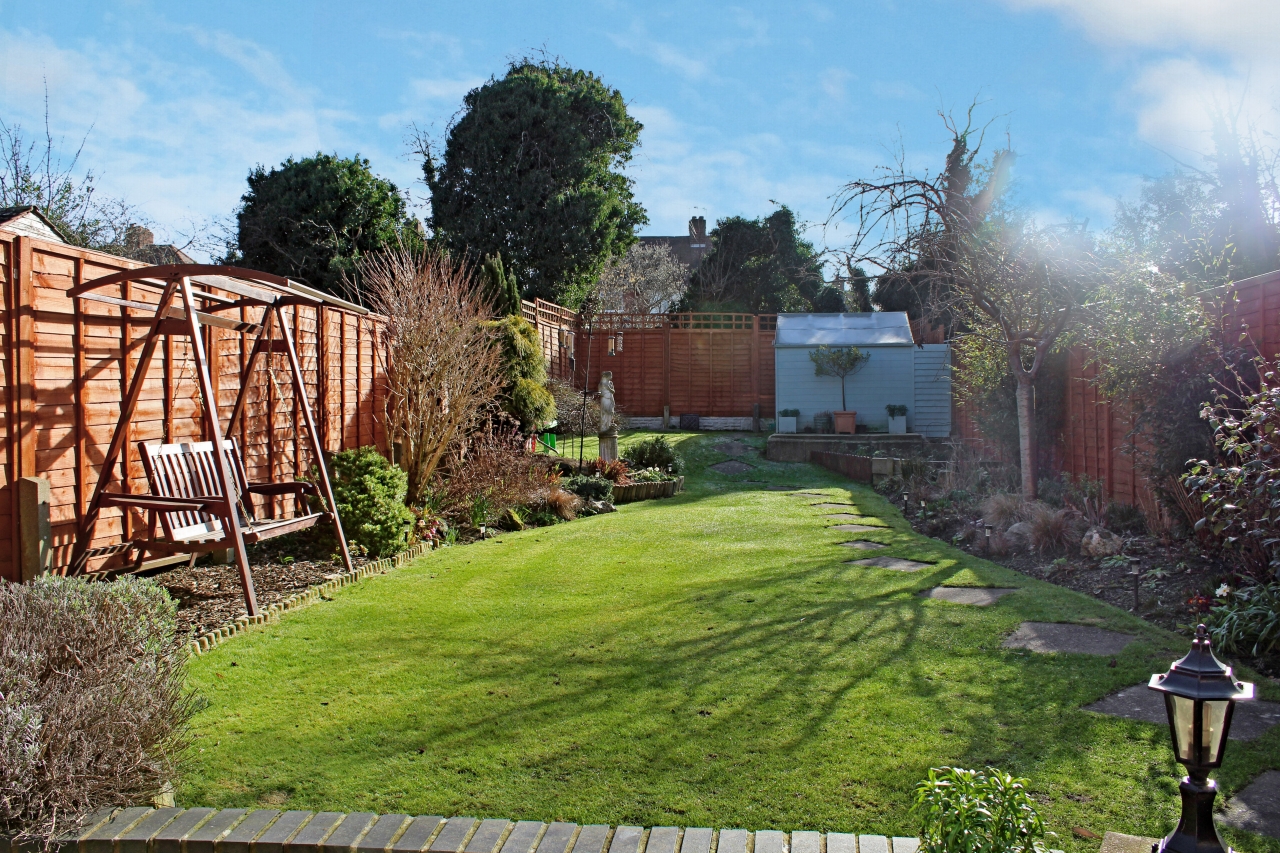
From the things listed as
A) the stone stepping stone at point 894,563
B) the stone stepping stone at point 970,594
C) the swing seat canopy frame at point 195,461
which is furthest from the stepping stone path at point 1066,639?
the swing seat canopy frame at point 195,461

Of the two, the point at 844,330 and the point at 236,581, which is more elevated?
the point at 844,330

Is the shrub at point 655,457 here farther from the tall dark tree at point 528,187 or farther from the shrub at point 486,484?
the tall dark tree at point 528,187

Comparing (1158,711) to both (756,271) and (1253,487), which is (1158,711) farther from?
(756,271)

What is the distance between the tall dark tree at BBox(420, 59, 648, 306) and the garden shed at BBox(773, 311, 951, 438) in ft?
27.4

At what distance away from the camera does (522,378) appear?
13266 mm

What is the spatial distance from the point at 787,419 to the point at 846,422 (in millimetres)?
1397

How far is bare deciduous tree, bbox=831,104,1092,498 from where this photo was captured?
8617 mm

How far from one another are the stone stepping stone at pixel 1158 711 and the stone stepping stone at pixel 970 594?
162 cm

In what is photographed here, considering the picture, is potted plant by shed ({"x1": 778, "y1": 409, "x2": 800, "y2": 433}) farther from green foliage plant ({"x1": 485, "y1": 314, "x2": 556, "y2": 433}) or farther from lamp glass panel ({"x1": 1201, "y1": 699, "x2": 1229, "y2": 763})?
lamp glass panel ({"x1": 1201, "y1": 699, "x2": 1229, "y2": 763})

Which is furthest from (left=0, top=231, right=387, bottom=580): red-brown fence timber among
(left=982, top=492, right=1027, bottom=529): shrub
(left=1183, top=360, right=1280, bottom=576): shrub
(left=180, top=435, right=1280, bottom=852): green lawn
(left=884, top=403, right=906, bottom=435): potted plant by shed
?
(left=884, top=403, right=906, bottom=435): potted plant by shed

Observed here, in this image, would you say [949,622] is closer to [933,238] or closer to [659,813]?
[659,813]

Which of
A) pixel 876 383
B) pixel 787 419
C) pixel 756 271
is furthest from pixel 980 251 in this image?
pixel 756 271

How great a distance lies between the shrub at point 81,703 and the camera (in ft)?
8.00

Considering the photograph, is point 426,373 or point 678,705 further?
point 426,373
